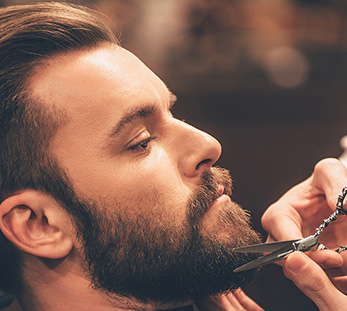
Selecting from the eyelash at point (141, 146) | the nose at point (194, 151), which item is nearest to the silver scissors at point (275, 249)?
the nose at point (194, 151)

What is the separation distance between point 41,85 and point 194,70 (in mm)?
2716

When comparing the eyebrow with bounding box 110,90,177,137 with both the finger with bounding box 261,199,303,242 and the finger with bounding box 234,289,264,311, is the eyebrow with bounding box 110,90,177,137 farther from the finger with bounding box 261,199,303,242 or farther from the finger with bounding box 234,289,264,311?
the finger with bounding box 234,289,264,311

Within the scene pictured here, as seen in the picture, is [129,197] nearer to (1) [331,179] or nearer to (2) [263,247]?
(2) [263,247]

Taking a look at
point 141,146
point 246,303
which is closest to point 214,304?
point 246,303

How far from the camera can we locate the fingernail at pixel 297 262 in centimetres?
125

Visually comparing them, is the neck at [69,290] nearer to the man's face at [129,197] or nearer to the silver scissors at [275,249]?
the man's face at [129,197]

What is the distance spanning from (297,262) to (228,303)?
523mm

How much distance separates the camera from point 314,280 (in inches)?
49.5

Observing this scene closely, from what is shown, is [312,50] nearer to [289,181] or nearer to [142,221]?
[289,181]

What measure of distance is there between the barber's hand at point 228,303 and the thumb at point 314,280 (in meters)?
0.43

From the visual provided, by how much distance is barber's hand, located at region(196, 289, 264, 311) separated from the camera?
1640 mm

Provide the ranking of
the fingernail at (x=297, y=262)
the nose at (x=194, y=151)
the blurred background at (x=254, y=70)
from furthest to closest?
the blurred background at (x=254, y=70)
the nose at (x=194, y=151)
the fingernail at (x=297, y=262)

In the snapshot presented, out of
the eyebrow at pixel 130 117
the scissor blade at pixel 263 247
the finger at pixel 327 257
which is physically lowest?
the finger at pixel 327 257

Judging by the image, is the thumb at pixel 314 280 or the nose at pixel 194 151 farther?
the nose at pixel 194 151
